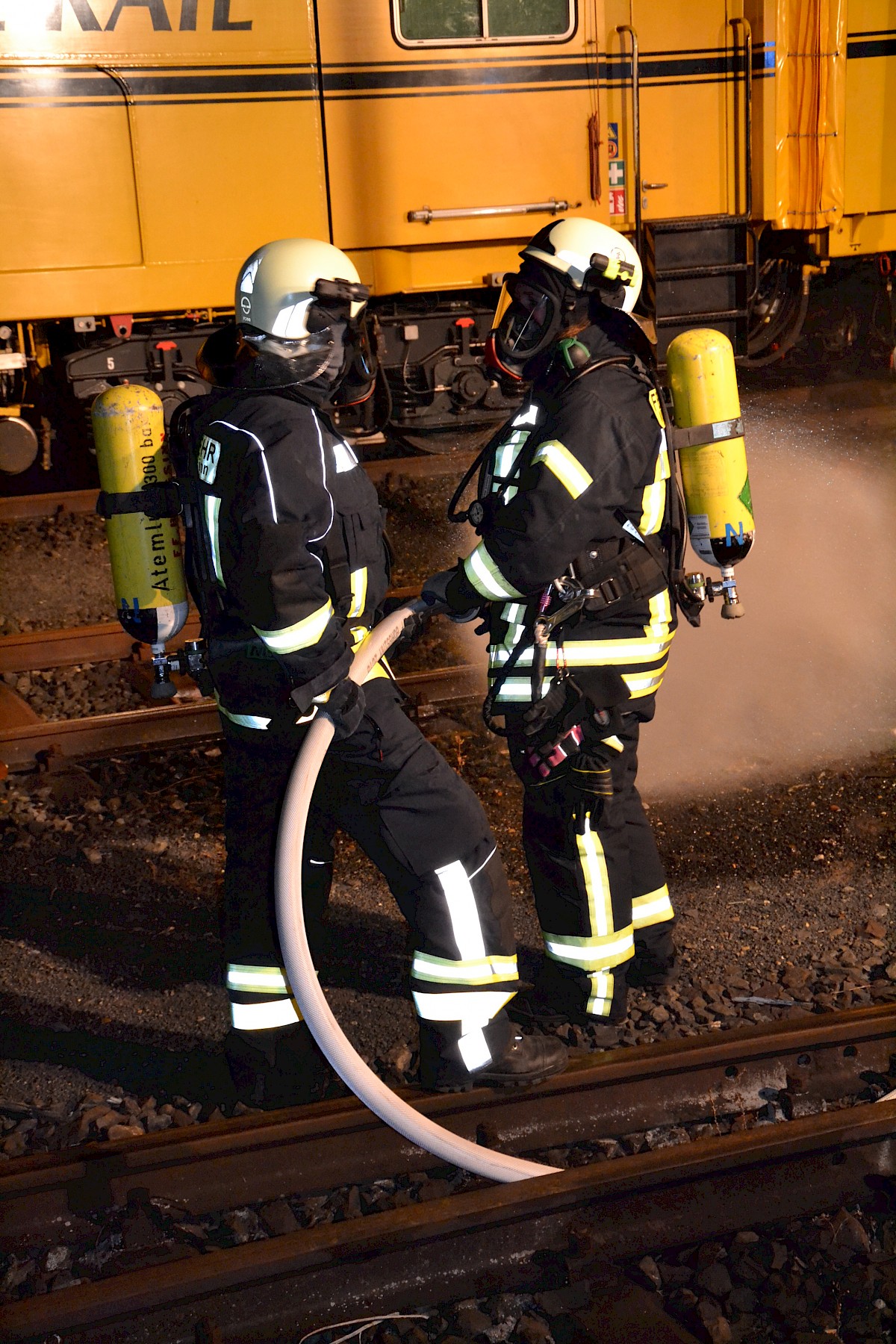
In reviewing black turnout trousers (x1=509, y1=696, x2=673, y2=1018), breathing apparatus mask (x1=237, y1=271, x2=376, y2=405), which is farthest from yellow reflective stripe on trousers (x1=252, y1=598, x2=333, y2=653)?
black turnout trousers (x1=509, y1=696, x2=673, y2=1018)

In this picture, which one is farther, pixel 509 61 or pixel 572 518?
pixel 509 61

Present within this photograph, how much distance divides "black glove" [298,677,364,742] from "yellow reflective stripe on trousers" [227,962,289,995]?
80 centimetres

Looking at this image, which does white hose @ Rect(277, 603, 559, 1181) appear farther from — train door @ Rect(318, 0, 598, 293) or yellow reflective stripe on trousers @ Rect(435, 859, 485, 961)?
train door @ Rect(318, 0, 598, 293)

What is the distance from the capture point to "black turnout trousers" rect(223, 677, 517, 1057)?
3225 mm

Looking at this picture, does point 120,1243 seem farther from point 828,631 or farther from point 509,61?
point 509,61

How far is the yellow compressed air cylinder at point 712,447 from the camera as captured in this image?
3.68m

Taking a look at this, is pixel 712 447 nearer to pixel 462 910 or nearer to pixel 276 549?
pixel 276 549

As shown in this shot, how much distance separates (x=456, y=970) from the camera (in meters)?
3.29

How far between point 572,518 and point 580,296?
0.67 meters

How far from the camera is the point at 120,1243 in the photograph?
9.66ft

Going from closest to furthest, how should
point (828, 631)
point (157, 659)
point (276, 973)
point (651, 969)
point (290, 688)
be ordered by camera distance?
point (290, 688)
point (276, 973)
point (157, 659)
point (651, 969)
point (828, 631)

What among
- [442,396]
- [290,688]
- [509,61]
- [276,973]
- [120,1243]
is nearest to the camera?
[120,1243]

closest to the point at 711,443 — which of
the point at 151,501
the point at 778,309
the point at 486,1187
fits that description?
the point at 151,501

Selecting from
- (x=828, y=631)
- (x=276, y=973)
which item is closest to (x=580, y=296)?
(x=276, y=973)
